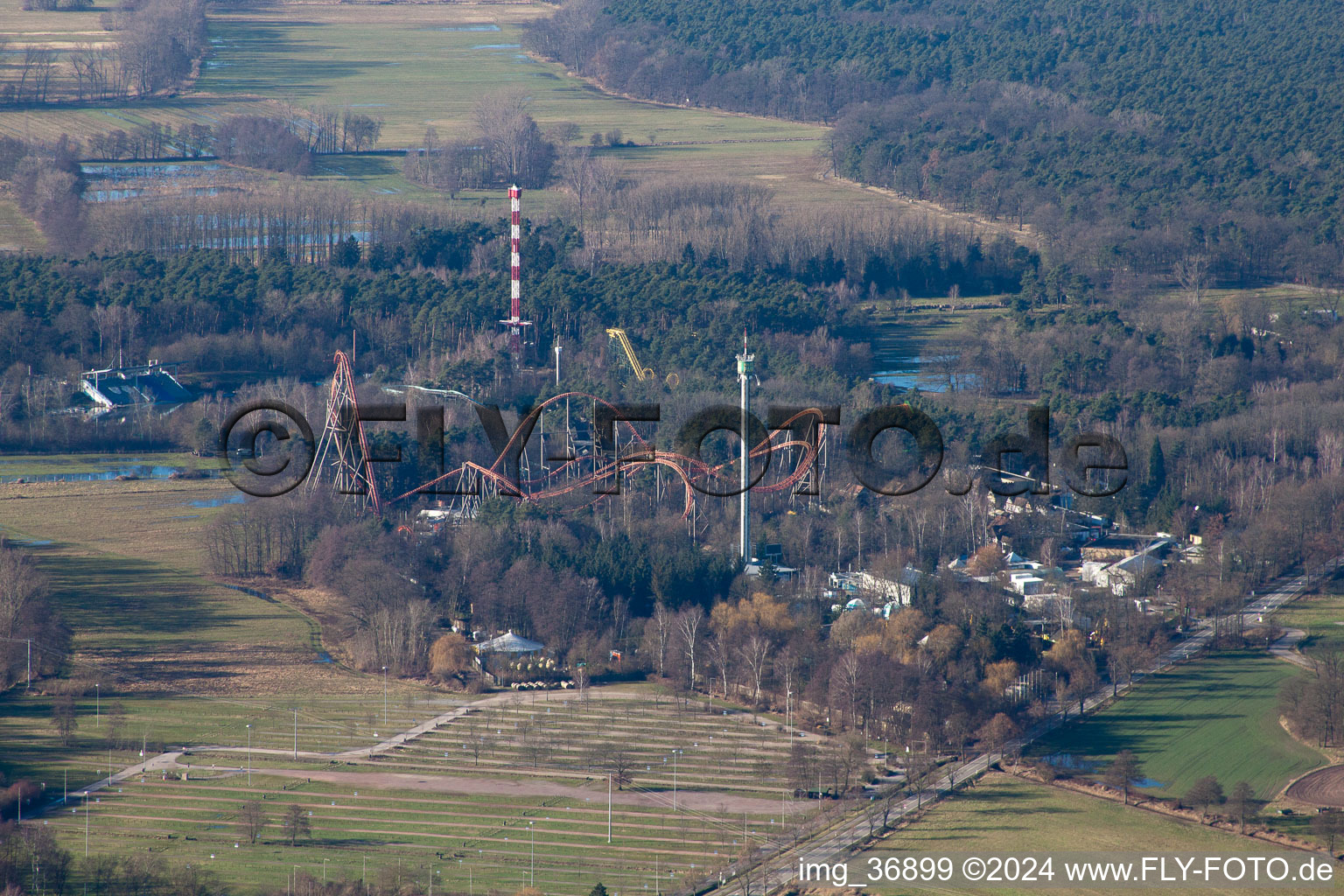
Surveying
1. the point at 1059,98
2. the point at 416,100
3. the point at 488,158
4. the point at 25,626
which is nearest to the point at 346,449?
the point at 25,626

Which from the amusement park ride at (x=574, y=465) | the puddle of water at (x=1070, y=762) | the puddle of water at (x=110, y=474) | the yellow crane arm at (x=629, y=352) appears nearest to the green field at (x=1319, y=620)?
the puddle of water at (x=1070, y=762)

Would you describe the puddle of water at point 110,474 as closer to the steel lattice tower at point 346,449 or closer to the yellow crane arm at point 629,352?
the steel lattice tower at point 346,449

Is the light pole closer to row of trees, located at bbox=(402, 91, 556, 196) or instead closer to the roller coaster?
the roller coaster

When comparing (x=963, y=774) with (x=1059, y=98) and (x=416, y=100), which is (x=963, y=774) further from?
(x=416, y=100)

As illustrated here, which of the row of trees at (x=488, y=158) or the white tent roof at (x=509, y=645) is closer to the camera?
the white tent roof at (x=509, y=645)

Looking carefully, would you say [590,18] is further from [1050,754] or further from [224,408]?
[1050,754]

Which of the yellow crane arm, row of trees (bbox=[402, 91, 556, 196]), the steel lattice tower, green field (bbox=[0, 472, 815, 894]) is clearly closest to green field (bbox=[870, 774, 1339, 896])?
green field (bbox=[0, 472, 815, 894])
